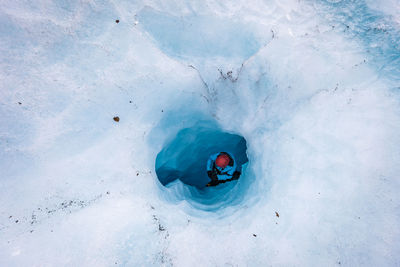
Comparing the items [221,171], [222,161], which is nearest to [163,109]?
[222,161]

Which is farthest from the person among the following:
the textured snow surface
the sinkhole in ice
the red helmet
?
the textured snow surface

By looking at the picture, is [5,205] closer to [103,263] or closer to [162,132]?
[103,263]

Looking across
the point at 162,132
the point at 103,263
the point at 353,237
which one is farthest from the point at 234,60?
the point at 103,263

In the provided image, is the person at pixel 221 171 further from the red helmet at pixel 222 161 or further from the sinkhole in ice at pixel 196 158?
the red helmet at pixel 222 161

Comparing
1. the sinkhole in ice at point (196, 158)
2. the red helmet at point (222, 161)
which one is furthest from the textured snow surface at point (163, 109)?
the red helmet at point (222, 161)

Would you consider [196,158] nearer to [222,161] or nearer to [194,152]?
[194,152]

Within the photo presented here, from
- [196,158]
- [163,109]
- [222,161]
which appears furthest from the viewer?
[196,158]

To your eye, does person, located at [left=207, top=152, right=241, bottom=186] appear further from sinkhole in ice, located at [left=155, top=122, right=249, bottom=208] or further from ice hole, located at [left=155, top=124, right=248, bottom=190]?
ice hole, located at [left=155, top=124, right=248, bottom=190]
